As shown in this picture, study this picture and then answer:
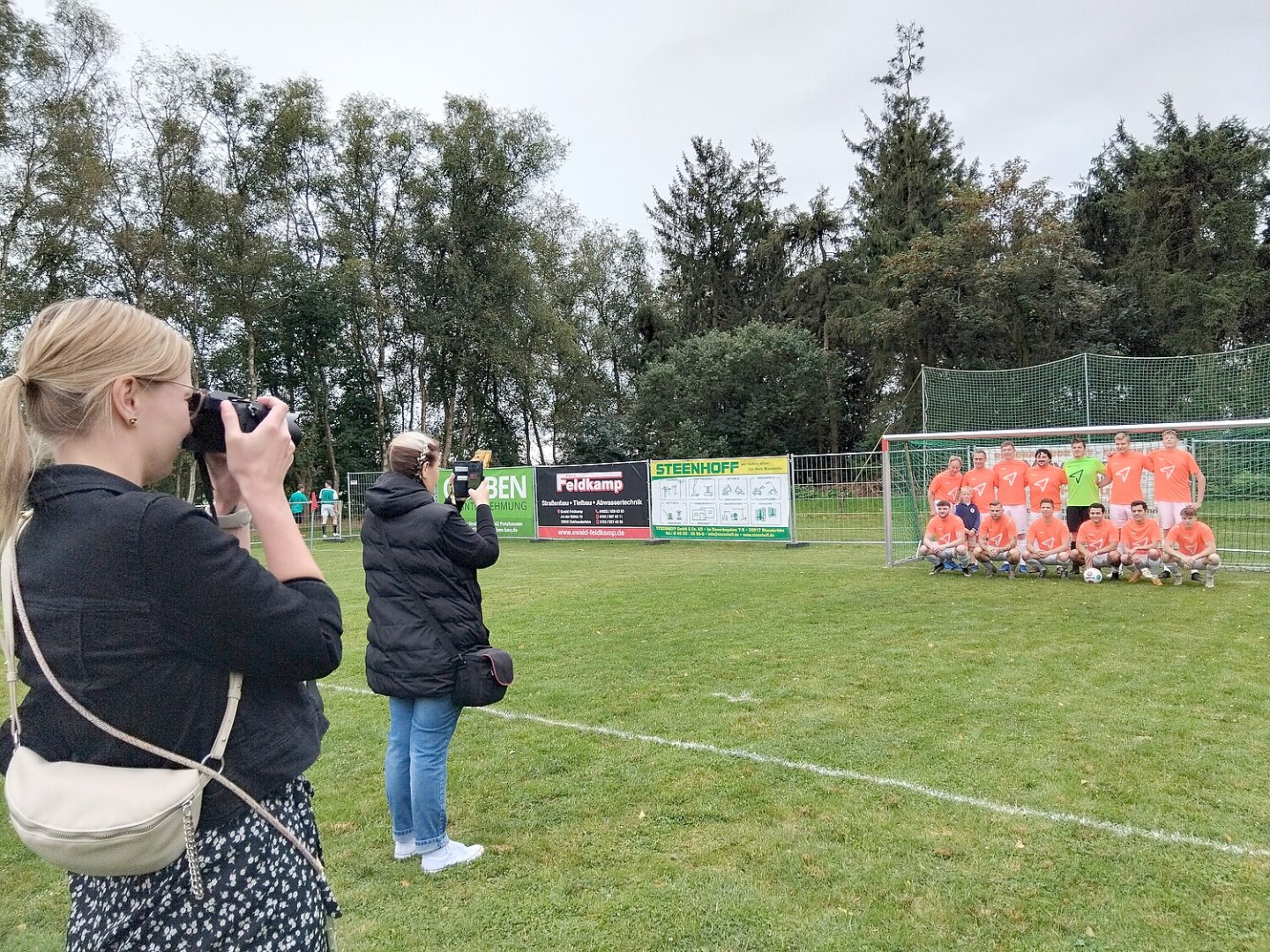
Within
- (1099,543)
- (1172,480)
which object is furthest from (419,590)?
(1172,480)

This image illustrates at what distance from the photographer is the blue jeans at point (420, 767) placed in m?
3.18

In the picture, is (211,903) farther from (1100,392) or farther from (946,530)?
(1100,392)

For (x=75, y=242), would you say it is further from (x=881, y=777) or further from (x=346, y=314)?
(x=881, y=777)

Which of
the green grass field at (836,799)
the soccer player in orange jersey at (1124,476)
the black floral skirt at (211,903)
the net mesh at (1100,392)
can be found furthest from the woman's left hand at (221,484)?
the net mesh at (1100,392)

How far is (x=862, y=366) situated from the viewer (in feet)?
121

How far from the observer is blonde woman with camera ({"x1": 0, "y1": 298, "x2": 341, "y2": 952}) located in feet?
3.81

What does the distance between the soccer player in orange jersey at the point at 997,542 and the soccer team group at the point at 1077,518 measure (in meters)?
0.01

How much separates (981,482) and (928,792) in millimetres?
8725

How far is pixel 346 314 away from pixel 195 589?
1374 inches

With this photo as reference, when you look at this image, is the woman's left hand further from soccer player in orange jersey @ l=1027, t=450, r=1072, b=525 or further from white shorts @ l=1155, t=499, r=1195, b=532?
white shorts @ l=1155, t=499, r=1195, b=532

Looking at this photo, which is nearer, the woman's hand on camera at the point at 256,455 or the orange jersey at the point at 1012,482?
the woman's hand on camera at the point at 256,455

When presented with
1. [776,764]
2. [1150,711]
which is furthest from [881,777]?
[1150,711]

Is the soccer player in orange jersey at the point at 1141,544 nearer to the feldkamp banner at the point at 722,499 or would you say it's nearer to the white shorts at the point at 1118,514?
the white shorts at the point at 1118,514

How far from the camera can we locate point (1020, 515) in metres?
11.1
